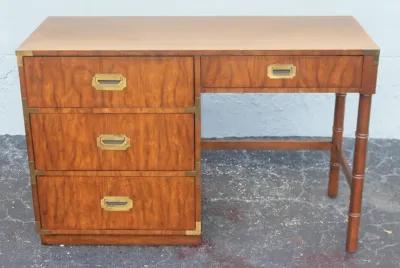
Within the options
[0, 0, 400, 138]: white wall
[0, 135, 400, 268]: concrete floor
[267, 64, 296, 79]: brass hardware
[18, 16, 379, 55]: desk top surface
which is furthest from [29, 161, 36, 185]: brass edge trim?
[0, 0, 400, 138]: white wall

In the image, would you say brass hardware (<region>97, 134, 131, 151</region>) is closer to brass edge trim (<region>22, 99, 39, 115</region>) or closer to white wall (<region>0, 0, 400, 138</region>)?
brass edge trim (<region>22, 99, 39, 115</region>)

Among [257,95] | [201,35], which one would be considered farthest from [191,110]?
[257,95]

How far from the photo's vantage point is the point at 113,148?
2.44m

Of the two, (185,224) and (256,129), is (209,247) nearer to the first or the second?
(185,224)

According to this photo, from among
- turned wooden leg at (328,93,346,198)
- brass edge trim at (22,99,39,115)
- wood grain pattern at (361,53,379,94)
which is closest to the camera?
wood grain pattern at (361,53,379,94)

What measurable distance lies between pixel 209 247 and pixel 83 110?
2.39 ft

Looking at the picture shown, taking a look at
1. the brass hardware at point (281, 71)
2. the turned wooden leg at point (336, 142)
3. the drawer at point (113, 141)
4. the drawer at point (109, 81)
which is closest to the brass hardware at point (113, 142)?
the drawer at point (113, 141)

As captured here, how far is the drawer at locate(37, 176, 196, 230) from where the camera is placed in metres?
2.50

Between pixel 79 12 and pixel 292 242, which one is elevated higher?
pixel 79 12

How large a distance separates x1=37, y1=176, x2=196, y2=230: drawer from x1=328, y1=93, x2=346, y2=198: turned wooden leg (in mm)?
726

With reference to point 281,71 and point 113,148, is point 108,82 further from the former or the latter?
point 281,71

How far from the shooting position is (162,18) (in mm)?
2777

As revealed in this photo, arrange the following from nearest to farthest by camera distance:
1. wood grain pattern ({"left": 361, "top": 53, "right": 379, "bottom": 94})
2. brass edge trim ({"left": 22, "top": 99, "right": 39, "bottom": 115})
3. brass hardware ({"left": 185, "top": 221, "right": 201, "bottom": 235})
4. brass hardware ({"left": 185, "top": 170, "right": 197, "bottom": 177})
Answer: wood grain pattern ({"left": 361, "top": 53, "right": 379, "bottom": 94})
brass edge trim ({"left": 22, "top": 99, "right": 39, "bottom": 115})
brass hardware ({"left": 185, "top": 170, "right": 197, "bottom": 177})
brass hardware ({"left": 185, "top": 221, "right": 201, "bottom": 235})

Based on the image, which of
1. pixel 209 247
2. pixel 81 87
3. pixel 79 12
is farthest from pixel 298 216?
pixel 79 12
